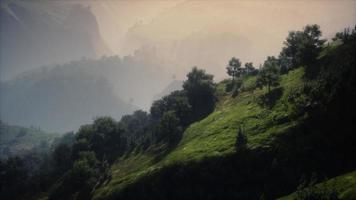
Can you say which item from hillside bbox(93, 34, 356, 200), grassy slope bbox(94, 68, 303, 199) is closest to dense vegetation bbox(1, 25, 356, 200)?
hillside bbox(93, 34, 356, 200)

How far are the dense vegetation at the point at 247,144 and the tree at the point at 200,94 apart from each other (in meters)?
0.56

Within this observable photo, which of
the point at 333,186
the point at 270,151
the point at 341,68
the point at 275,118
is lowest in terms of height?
the point at 333,186

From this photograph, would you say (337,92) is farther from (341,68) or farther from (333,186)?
(333,186)

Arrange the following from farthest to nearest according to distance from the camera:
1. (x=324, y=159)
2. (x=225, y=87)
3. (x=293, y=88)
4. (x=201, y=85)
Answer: (x=225, y=87) → (x=201, y=85) → (x=293, y=88) → (x=324, y=159)

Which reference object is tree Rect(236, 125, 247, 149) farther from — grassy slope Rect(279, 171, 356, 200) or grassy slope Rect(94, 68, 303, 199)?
grassy slope Rect(279, 171, 356, 200)

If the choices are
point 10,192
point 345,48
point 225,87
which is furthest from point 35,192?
point 345,48

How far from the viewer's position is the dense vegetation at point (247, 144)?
8438 cm

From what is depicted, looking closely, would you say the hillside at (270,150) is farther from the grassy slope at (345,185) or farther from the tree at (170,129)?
the tree at (170,129)

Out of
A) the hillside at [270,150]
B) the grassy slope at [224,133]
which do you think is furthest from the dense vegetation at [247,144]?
the grassy slope at [224,133]

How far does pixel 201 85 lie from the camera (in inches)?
7249

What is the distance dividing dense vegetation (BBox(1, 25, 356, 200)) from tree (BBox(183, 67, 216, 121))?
1.82 ft

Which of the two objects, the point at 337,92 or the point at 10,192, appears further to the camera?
the point at 10,192

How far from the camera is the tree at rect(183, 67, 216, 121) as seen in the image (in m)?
175

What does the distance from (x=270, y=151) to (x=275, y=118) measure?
19.0 metres
